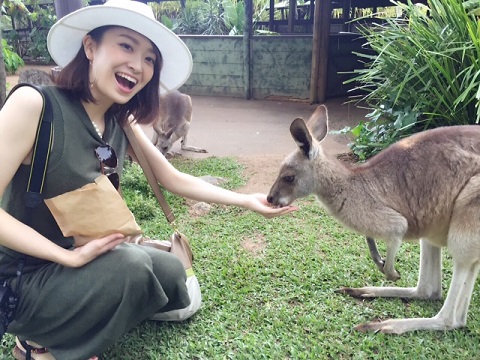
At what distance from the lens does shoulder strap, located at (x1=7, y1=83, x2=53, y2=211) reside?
5.48 ft

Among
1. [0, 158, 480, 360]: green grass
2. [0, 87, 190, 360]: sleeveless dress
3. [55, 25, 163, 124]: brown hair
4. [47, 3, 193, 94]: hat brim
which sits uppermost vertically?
[47, 3, 193, 94]: hat brim

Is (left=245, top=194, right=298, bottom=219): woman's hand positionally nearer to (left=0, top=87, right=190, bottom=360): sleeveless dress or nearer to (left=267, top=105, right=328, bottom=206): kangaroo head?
(left=267, top=105, right=328, bottom=206): kangaroo head

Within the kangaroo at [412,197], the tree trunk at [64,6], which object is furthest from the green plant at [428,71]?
the tree trunk at [64,6]

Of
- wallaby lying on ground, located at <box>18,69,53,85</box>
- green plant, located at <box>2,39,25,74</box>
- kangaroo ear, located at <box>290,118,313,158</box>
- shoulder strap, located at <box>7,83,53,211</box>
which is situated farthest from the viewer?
green plant, located at <box>2,39,25,74</box>

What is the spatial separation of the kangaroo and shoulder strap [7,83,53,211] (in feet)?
3.53

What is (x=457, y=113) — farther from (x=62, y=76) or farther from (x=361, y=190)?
(x=62, y=76)

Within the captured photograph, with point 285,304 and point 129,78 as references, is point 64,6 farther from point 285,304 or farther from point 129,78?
point 285,304

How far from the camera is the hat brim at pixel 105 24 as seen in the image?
1735 mm

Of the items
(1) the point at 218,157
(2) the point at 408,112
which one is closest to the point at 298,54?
(1) the point at 218,157

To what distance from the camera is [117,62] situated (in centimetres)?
179

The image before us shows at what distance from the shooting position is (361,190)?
233 cm

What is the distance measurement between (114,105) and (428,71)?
3162mm

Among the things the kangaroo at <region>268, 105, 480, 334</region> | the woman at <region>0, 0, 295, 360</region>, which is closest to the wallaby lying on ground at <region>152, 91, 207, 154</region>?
the kangaroo at <region>268, 105, 480, 334</region>

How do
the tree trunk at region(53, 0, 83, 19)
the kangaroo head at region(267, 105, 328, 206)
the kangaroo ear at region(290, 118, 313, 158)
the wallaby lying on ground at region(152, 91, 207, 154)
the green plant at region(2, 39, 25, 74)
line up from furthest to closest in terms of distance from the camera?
the green plant at region(2, 39, 25, 74) < the wallaby lying on ground at region(152, 91, 207, 154) < the tree trunk at region(53, 0, 83, 19) < the kangaroo head at region(267, 105, 328, 206) < the kangaroo ear at region(290, 118, 313, 158)
